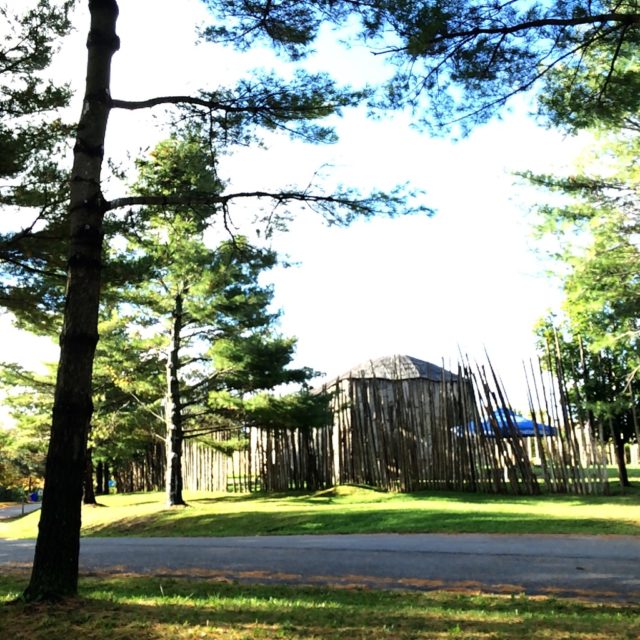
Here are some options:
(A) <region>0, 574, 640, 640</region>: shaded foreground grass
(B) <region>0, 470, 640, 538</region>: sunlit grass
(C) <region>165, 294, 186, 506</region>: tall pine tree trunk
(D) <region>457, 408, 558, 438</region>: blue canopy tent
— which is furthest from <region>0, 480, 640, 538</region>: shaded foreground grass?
(A) <region>0, 574, 640, 640</region>: shaded foreground grass

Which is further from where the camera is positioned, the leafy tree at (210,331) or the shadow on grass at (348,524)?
the leafy tree at (210,331)

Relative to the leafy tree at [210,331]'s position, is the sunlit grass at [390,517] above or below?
below

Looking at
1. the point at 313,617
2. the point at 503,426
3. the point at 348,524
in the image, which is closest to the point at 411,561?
the point at 313,617

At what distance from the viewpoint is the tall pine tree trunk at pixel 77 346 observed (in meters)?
5.09

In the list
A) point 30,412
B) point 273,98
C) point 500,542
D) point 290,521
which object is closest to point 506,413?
point 290,521

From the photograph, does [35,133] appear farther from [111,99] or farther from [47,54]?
[111,99]

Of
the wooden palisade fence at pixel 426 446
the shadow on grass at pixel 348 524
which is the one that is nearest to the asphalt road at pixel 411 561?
the shadow on grass at pixel 348 524

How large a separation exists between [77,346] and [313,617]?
2.89 metres

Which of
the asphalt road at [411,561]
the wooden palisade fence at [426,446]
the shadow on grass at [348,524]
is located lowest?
the asphalt road at [411,561]

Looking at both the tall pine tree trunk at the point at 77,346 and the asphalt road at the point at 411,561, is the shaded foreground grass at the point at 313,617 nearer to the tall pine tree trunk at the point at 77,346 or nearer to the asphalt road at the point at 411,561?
the tall pine tree trunk at the point at 77,346

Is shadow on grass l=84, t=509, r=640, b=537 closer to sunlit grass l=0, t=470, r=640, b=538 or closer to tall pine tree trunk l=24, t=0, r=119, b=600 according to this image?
sunlit grass l=0, t=470, r=640, b=538

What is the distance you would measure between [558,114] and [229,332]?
12347mm

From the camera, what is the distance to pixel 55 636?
13.3ft

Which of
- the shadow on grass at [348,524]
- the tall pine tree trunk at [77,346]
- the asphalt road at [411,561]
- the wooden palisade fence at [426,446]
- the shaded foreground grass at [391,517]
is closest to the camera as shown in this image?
the tall pine tree trunk at [77,346]
